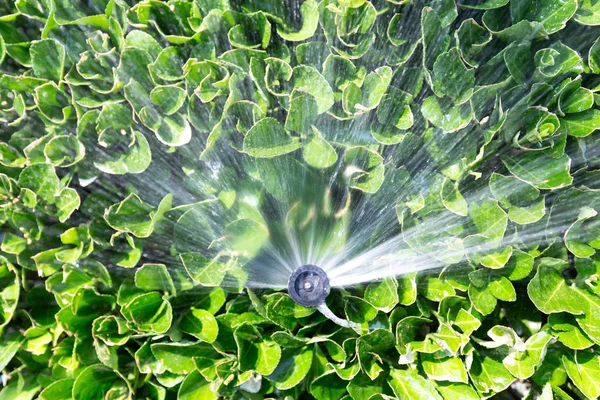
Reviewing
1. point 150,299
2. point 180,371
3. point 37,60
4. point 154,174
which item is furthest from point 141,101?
point 180,371

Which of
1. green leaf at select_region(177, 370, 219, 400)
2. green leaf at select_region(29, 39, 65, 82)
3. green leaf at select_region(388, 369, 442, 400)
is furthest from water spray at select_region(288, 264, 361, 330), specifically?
green leaf at select_region(29, 39, 65, 82)

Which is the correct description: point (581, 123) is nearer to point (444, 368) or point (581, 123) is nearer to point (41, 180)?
point (444, 368)

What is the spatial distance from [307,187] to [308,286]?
0.23 meters

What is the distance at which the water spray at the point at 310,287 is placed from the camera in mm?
1148

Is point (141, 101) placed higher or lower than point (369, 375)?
higher

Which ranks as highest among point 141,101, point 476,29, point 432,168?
point 476,29

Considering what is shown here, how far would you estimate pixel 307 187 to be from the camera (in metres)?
1.25

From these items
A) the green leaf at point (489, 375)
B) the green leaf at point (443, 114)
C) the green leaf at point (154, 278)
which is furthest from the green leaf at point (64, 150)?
the green leaf at point (489, 375)

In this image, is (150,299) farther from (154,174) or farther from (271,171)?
(271,171)

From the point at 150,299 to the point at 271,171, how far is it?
40 cm

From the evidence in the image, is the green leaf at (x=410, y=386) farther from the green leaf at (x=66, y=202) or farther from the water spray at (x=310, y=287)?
the green leaf at (x=66, y=202)

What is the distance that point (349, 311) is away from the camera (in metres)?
1.25

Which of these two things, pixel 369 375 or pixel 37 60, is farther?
pixel 37 60

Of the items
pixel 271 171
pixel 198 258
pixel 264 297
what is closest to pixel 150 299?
pixel 198 258
